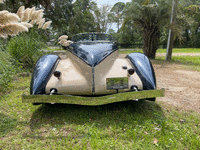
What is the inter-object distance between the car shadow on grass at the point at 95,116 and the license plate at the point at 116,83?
20.5 inches

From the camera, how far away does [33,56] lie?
5777mm

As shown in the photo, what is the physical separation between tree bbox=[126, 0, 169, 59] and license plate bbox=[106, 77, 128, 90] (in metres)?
8.11

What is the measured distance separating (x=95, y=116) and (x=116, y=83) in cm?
67

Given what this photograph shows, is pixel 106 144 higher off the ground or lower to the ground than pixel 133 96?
lower

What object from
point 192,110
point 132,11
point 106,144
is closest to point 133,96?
point 106,144

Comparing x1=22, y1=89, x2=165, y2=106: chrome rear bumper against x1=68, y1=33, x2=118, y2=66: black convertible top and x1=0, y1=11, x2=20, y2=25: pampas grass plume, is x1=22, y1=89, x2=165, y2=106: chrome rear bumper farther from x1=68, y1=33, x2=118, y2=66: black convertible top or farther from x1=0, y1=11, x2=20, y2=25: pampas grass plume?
x1=0, y1=11, x2=20, y2=25: pampas grass plume

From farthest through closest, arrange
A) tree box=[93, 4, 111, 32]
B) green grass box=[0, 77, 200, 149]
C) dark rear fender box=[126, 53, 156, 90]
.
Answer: tree box=[93, 4, 111, 32]
dark rear fender box=[126, 53, 156, 90]
green grass box=[0, 77, 200, 149]

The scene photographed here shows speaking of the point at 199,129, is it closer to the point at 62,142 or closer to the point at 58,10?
the point at 62,142

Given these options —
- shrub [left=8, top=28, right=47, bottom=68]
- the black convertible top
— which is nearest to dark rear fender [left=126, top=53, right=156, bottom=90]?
the black convertible top

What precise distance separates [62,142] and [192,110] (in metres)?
2.37

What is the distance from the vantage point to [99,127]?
7.33ft

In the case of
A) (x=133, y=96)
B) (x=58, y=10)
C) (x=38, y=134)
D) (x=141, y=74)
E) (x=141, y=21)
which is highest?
(x=58, y=10)

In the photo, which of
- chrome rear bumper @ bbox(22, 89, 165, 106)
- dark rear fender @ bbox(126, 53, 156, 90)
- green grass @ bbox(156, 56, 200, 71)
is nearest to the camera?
chrome rear bumper @ bbox(22, 89, 165, 106)

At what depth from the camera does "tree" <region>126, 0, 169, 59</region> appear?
948 centimetres
